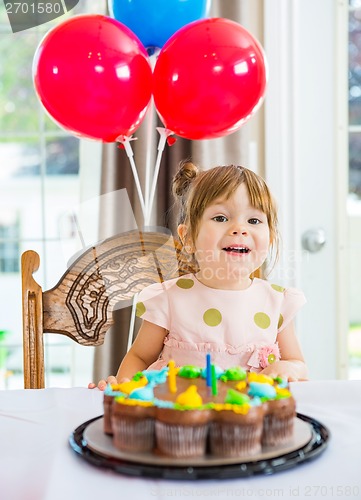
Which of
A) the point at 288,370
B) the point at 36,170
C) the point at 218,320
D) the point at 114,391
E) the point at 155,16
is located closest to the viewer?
the point at 114,391

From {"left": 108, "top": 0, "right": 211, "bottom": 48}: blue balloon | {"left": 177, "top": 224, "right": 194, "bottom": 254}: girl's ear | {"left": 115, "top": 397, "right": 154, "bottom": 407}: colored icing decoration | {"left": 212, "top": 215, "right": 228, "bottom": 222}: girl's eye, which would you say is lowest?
{"left": 115, "top": 397, "right": 154, "bottom": 407}: colored icing decoration

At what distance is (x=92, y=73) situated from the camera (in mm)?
1645

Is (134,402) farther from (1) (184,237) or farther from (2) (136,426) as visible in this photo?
(1) (184,237)

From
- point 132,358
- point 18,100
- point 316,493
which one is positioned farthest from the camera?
point 18,100

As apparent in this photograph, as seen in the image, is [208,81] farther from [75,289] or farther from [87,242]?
[87,242]

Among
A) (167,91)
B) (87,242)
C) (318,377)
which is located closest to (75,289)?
(167,91)

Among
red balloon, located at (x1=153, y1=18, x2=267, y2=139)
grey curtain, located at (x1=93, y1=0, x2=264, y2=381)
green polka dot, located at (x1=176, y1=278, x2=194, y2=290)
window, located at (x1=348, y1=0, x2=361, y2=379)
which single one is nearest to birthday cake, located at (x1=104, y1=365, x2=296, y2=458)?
green polka dot, located at (x1=176, y1=278, x2=194, y2=290)

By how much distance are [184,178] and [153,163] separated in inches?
29.3

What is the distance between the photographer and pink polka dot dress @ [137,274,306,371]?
146 centimetres

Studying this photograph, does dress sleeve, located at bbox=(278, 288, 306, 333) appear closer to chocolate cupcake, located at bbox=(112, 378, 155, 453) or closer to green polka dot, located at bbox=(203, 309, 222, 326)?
green polka dot, located at bbox=(203, 309, 222, 326)

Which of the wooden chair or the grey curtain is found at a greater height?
the grey curtain

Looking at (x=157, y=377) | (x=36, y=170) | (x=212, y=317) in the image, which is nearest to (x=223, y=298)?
(x=212, y=317)

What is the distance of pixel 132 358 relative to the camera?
149cm

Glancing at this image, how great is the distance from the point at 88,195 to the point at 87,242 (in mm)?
166
